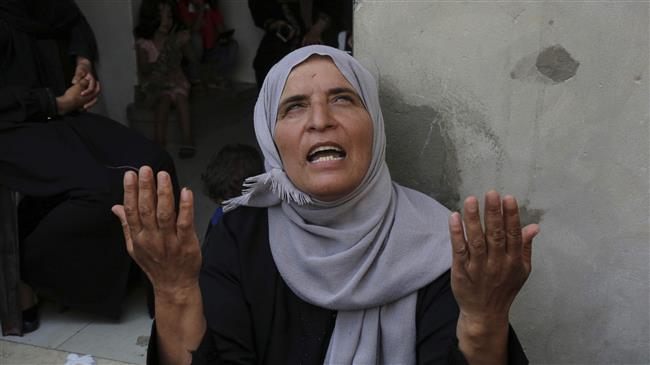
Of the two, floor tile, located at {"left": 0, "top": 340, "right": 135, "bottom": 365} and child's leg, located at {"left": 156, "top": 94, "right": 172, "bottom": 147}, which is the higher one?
child's leg, located at {"left": 156, "top": 94, "right": 172, "bottom": 147}

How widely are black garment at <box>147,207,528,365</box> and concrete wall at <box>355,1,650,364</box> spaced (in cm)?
60

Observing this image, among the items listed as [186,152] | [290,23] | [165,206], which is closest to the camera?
[165,206]

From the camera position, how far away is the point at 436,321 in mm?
1859

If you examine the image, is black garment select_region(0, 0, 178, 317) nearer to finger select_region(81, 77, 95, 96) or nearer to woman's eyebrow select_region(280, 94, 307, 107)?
finger select_region(81, 77, 95, 96)

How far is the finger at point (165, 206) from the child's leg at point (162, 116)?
13.8 ft

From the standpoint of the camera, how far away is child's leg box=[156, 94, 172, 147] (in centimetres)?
564

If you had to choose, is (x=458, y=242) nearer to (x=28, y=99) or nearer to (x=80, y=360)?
(x=80, y=360)

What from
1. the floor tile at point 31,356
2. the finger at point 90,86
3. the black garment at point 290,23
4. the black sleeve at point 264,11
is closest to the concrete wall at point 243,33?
the black sleeve at point 264,11

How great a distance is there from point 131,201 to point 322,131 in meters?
0.57

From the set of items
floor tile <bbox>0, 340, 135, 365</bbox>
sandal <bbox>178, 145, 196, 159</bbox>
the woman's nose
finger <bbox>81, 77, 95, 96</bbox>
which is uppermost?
the woman's nose

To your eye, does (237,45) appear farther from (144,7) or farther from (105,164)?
(105,164)

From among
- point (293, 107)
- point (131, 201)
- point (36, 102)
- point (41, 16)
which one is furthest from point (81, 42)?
point (131, 201)

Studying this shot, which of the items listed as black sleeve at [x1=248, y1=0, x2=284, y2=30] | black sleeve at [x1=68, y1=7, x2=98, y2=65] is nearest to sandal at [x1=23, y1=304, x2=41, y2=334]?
black sleeve at [x1=68, y1=7, x2=98, y2=65]

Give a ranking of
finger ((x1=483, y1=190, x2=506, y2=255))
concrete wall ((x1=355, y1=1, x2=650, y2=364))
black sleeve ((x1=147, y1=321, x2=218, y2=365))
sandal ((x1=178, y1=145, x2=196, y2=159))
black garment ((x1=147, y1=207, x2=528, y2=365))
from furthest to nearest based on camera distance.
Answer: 1. sandal ((x1=178, y1=145, x2=196, y2=159))
2. concrete wall ((x1=355, y1=1, x2=650, y2=364))
3. black garment ((x1=147, y1=207, x2=528, y2=365))
4. black sleeve ((x1=147, y1=321, x2=218, y2=365))
5. finger ((x1=483, y1=190, x2=506, y2=255))
